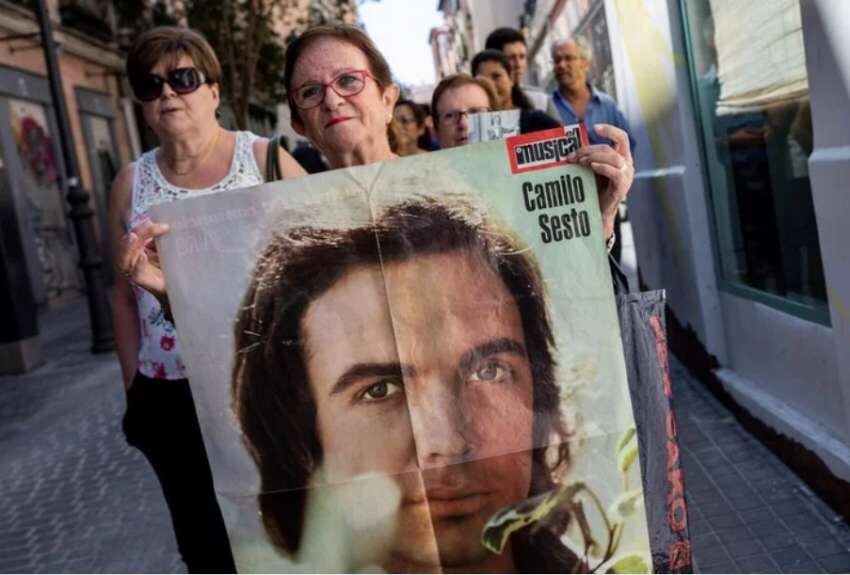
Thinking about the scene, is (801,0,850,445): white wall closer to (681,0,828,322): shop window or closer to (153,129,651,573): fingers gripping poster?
(681,0,828,322): shop window

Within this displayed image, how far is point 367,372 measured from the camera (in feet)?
5.82

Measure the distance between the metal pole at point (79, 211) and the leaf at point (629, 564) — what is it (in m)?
10.2

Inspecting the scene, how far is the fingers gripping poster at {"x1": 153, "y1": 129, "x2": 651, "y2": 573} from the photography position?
1.73m

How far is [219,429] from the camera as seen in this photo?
1830 millimetres

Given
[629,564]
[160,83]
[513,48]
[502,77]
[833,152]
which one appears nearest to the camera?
[629,564]

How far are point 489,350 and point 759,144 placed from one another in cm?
352

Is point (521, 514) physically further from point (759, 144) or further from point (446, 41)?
point (446, 41)

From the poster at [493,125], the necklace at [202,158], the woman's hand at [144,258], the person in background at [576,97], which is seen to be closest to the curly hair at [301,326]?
the woman's hand at [144,258]

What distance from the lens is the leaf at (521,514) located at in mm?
1784

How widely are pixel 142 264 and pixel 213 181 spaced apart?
73cm

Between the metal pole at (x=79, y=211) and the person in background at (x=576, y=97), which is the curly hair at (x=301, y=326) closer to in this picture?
the person in background at (x=576, y=97)

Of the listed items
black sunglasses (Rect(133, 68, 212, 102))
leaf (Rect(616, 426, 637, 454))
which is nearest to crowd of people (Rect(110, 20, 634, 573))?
black sunglasses (Rect(133, 68, 212, 102))

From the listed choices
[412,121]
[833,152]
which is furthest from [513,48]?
[833,152]

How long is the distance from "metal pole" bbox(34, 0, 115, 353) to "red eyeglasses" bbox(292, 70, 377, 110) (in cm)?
948
